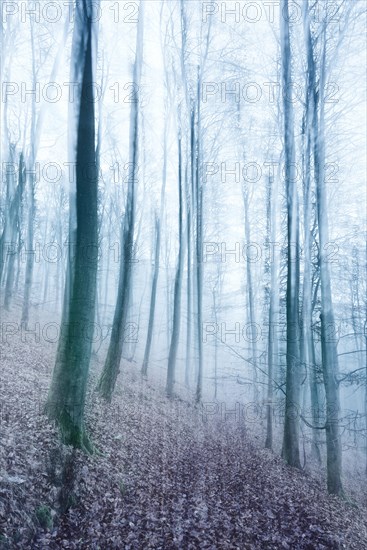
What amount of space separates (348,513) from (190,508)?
11.9 ft

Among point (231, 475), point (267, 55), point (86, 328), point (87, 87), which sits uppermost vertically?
point (267, 55)

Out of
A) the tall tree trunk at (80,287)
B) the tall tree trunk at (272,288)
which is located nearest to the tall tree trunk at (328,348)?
the tall tree trunk at (272,288)

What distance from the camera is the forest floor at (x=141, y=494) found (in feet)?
13.4

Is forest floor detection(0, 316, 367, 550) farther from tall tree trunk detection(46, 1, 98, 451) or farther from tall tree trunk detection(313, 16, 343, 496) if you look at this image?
tall tree trunk detection(313, 16, 343, 496)

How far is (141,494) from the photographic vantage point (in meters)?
5.30

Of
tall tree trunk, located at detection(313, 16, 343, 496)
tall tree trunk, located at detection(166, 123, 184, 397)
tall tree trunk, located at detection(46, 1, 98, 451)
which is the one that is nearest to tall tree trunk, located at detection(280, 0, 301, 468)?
tall tree trunk, located at detection(313, 16, 343, 496)

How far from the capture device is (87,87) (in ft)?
20.8

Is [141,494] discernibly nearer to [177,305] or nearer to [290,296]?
[290,296]

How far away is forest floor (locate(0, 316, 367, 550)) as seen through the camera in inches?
161

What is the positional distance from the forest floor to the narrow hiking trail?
16 mm

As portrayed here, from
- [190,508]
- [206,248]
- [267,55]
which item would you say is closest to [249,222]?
[206,248]

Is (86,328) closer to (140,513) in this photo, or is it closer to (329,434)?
(140,513)

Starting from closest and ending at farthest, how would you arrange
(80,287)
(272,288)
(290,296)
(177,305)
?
1. (80,287)
2. (290,296)
3. (272,288)
4. (177,305)

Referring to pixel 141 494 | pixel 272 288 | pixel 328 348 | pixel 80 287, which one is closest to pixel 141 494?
pixel 141 494
